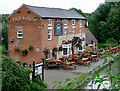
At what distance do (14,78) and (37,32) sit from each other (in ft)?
30.2

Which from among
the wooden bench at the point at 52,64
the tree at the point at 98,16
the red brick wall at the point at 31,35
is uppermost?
the tree at the point at 98,16

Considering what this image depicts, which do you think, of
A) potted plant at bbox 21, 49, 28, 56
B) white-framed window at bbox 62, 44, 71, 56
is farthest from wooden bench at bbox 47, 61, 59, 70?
white-framed window at bbox 62, 44, 71, 56

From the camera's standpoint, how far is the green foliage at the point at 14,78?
24.7ft

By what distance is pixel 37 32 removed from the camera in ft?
54.6

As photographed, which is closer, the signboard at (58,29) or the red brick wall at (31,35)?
the red brick wall at (31,35)

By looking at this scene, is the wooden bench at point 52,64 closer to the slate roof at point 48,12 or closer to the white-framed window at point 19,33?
the white-framed window at point 19,33

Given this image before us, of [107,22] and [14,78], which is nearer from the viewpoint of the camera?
[14,78]

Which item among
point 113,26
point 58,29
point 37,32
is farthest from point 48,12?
point 113,26

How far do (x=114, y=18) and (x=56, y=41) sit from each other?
39.0 feet

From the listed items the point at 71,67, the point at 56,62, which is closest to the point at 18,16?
the point at 56,62

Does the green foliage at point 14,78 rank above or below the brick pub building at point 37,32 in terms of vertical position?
below

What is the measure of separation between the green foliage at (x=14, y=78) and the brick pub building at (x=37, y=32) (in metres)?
7.76

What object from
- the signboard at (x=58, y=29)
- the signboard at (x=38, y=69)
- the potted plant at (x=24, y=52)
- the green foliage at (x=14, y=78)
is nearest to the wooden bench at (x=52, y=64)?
the potted plant at (x=24, y=52)

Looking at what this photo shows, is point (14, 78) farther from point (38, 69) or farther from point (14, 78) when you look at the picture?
point (38, 69)
